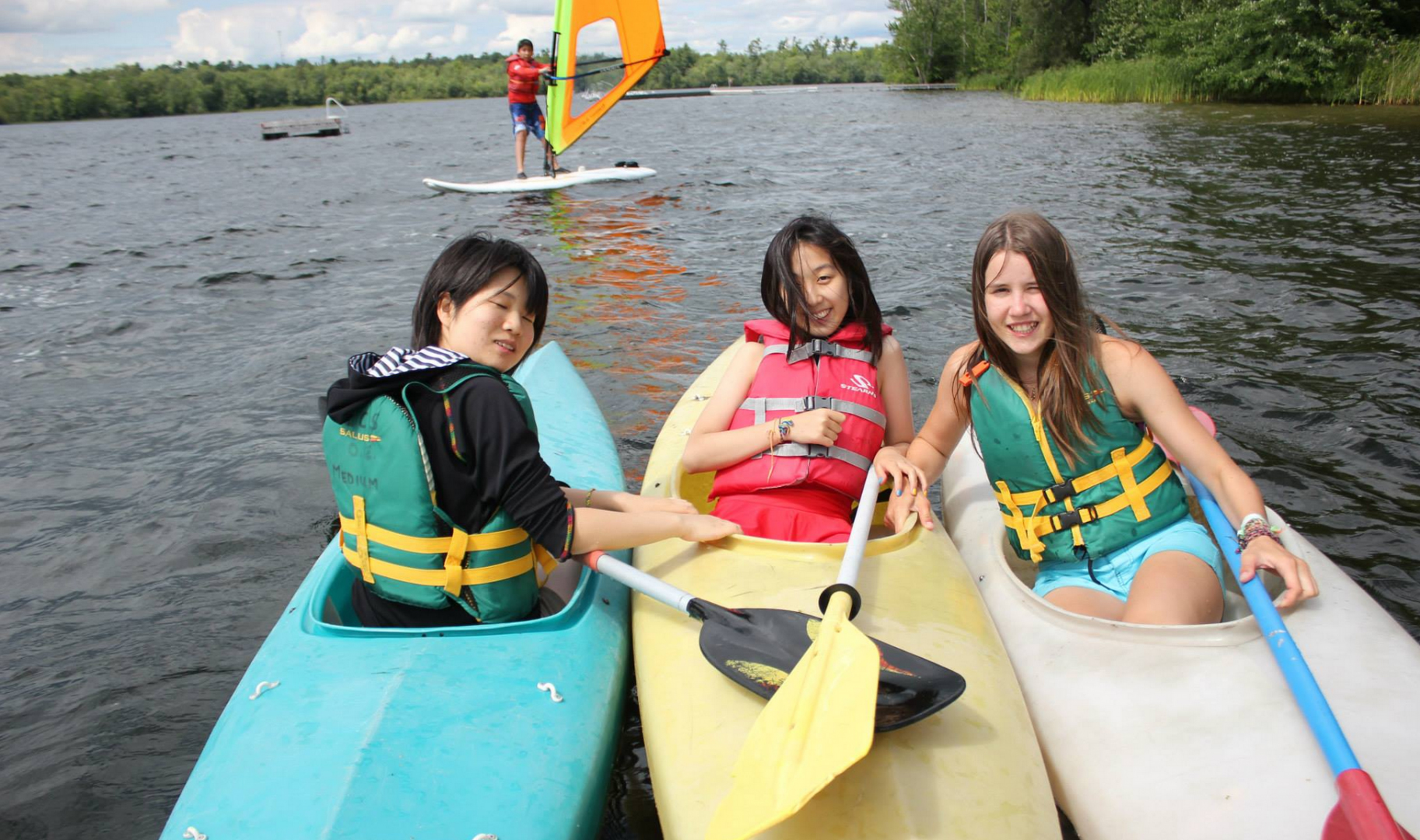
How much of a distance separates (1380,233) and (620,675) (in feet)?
24.6

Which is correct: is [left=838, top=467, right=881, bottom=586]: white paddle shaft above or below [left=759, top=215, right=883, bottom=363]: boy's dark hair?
below

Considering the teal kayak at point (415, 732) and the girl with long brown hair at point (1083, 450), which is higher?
the girl with long brown hair at point (1083, 450)

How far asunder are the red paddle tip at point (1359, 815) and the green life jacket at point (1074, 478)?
2.65 feet

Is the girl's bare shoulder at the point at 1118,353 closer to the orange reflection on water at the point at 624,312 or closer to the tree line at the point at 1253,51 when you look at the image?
the orange reflection on water at the point at 624,312

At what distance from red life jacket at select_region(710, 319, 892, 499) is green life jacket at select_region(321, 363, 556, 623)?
760 millimetres

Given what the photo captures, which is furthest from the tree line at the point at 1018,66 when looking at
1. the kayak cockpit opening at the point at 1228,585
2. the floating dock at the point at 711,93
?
the kayak cockpit opening at the point at 1228,585

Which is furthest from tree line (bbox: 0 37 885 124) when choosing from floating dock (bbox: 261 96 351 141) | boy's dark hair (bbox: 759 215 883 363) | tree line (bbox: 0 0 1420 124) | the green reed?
boy's dark hair (bbox: 759 215 883 363)

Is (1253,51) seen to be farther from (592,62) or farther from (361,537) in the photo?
(361,537)

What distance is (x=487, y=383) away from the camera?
194 centimetres

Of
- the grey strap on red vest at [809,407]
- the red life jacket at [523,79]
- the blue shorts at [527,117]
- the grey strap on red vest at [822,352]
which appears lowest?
the grey strap on red vest at [809,407]

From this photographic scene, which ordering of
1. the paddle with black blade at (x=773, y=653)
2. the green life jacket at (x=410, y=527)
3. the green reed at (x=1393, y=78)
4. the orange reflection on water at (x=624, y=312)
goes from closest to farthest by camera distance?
1. the paddle with black blade at (x=773, y=653)
2. the green life jacket at (x=410, y=527)
3. the orange reflection on water at (x=624, y=312)
4. the green reed at (x=1393, y=78)

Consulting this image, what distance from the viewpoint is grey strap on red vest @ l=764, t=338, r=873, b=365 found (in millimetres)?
2729

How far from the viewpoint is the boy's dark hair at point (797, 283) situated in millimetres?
2557

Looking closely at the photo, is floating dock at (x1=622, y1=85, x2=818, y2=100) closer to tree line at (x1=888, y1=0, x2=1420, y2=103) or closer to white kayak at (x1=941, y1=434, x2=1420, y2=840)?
tree line at (x1=888, y1=0, x2=1420, y2=103)
